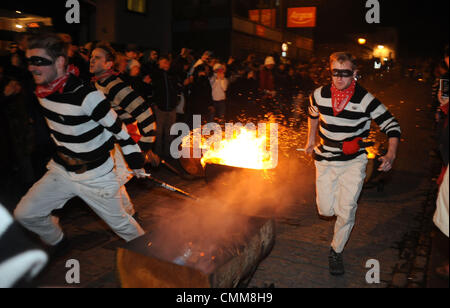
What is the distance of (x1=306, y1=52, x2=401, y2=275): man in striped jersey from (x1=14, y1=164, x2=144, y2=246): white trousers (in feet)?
6.52

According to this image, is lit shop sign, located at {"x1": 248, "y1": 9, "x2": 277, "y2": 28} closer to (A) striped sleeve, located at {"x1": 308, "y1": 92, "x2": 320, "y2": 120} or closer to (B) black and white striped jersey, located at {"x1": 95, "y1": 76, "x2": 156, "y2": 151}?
(B) black and white striped jersey, located at {"x1": 95, "y1": 76, "x2": 156, "y2": 151}

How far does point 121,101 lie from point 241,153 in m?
1.73

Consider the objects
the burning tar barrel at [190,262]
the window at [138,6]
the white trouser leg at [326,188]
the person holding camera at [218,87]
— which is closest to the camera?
the burning tar barrel at [190,262]

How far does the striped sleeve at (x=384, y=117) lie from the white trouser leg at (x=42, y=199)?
2.86m

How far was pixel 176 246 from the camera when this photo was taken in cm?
322

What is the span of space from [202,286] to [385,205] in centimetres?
437

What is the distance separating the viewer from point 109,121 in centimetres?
344

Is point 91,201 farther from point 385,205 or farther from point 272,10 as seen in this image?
point 272,10

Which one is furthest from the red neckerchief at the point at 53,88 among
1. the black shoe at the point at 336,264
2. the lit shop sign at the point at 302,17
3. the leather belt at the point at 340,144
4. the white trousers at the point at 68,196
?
the lit shop sign at the point at 302,17

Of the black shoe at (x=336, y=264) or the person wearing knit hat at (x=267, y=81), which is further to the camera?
the person wearing knit hat at (x=267, y=81)

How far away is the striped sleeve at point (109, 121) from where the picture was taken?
134 inches

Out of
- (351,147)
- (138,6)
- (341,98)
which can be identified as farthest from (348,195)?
(138,6)

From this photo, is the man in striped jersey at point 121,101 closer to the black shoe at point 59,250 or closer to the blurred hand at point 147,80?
the black shoe at point 59,250

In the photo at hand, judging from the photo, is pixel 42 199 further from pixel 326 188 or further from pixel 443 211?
pixel 443 211
